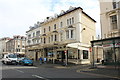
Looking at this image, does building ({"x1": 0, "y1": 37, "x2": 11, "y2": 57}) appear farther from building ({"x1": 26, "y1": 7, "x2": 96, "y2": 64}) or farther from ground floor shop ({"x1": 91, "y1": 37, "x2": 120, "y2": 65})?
ground floor shop ({"x1": 91, "y1": 37, "x2": 120, "y2": 65})

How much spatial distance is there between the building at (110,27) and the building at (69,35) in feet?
22.5

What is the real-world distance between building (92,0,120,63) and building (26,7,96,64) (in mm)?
6853

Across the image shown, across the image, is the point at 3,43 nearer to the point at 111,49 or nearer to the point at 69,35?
the point at 69,35

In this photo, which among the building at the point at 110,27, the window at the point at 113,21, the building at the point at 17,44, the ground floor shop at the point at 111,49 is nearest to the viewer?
the ground floor shop at the point at 111,49

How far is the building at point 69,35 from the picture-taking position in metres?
27.5

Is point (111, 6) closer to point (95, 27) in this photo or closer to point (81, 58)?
point (81, 58)

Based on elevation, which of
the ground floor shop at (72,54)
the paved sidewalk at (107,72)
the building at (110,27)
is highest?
the building at (110,27)

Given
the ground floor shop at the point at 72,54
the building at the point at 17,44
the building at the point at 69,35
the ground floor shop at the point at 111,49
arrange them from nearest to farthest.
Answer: the ground floor shop at the point at 111,49, the ground floor shop at the point at 72,54, the building at the point at 69,35, the building at the point at 17,44

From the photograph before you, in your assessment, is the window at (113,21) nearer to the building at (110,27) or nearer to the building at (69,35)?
the building at (110,27)

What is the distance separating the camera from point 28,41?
4856cm

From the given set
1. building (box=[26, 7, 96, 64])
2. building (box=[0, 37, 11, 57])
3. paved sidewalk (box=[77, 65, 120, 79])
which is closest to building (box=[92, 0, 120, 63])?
paved sidewalk (box=[77, 65, 120, 79])

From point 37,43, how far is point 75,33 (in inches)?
667

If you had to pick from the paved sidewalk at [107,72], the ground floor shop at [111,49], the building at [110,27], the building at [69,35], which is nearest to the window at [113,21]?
the building at [110,27]

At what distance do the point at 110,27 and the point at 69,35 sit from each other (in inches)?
442
